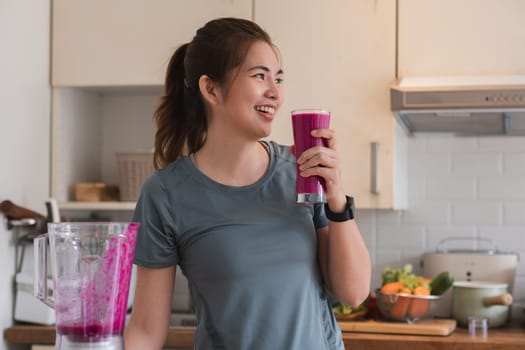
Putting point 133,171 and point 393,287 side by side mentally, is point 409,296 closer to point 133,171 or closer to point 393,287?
point 393,287

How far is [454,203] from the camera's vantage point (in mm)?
3408

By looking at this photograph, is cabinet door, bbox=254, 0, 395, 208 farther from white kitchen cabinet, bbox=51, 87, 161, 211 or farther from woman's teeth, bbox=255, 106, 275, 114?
woman's teeth, bbox=255, 106, 275, 114

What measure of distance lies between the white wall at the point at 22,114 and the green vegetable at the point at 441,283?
4.87 ft

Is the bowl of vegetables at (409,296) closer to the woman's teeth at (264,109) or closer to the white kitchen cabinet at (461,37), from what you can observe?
the white kitchen cabinet at (461,37)

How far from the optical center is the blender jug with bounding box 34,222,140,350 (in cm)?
110

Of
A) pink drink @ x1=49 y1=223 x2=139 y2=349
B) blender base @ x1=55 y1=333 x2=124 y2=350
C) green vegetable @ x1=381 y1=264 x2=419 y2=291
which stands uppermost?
pink drink @ x1=49 y1=223 x2=139 y2=349

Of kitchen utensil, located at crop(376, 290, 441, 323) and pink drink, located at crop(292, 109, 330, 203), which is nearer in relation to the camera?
pink drink, located at crop(292, 109, 330, 203)

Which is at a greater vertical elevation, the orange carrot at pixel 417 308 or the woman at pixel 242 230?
the woman at pixel 242 230

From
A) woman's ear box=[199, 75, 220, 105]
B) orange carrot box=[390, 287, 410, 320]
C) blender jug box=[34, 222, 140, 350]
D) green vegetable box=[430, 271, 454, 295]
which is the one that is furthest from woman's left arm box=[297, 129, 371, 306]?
green vegetable box=[430, 271, 454, 295]

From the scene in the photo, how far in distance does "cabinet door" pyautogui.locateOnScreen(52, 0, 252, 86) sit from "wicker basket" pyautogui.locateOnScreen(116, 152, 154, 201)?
0.28m

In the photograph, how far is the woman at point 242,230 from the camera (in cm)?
170

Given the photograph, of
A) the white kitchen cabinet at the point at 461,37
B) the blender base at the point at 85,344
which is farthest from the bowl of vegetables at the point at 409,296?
the blender base at the point at 85,344

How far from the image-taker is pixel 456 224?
3402 millimetres

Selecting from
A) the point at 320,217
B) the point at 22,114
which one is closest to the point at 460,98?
the point at 320,217
